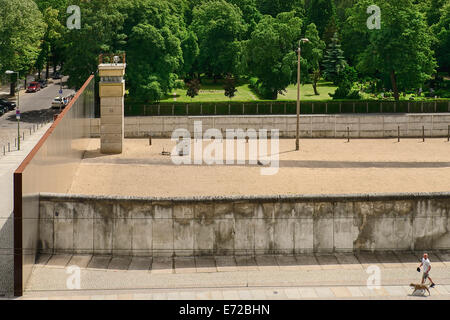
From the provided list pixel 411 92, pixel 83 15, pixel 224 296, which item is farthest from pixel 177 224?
pixel 411 92

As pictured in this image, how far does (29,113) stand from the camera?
279 ft

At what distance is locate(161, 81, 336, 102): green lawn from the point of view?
94.7m

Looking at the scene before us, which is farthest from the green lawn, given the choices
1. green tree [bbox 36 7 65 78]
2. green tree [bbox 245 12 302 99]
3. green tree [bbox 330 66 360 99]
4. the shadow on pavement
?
green tree [bbox 36 7 65 78]

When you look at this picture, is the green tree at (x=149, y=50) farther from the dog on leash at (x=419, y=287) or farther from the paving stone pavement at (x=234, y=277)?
the dog on leash at (x=419, y=287)

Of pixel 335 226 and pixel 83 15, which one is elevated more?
pixel 83 15

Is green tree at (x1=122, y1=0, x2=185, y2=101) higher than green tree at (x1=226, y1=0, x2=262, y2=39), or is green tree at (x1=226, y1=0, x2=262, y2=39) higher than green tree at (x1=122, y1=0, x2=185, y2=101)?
green tree at (x1=226, y1=0, x2=262, y2=39)

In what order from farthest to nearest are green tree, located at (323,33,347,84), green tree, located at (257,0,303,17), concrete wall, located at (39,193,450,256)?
1. green tree, located at (257,0,303,17)
2. green tree, located at (323,33,347,84)
3. concrete wall, located at (39,193,450,256)

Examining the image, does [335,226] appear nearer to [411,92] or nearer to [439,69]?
[411,92]

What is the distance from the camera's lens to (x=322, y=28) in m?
125

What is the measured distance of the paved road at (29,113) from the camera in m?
71.5

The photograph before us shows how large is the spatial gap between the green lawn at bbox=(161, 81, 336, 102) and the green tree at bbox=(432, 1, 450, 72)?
1603 centimetres

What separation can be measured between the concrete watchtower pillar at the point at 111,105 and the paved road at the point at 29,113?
980 cm

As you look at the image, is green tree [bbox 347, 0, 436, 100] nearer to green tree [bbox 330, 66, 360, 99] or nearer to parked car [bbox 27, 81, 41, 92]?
green tree [bbox 330, 66, 360, 99]

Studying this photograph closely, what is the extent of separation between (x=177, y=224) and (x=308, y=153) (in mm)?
29918
